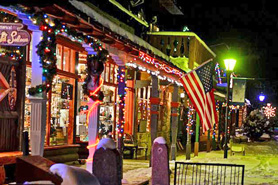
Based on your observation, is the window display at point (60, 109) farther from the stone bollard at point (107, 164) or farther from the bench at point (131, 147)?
the stone bollard at point (107, 164)

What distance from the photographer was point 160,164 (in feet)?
34.5

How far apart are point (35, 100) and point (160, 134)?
1768 cm

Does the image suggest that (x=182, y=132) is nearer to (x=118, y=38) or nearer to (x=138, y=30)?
(x=138, y=30)

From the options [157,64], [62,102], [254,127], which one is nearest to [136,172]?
[62,102]

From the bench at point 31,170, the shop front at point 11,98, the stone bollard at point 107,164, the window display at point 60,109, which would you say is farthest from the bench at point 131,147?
the bench at point 31,170

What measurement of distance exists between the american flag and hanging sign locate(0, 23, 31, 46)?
4.98 meters

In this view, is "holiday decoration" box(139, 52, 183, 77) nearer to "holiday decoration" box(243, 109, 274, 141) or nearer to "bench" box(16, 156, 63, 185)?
"bench" box(16, 156, 63, 185)

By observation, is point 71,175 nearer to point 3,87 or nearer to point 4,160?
point 4,160

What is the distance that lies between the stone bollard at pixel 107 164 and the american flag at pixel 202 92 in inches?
166

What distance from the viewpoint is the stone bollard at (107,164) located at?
8125 millimetres

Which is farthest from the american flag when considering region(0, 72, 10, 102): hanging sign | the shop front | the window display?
the window display

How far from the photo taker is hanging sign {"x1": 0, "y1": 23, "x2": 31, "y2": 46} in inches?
337

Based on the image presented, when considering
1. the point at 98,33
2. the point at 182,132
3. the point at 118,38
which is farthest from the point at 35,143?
the point at 182,132

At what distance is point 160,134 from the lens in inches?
1018
